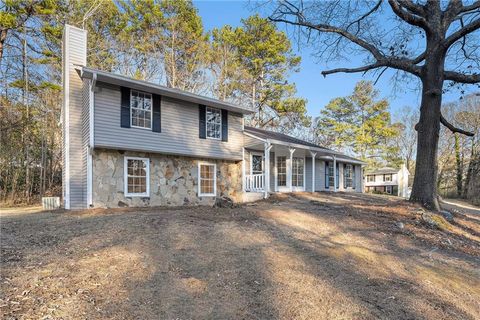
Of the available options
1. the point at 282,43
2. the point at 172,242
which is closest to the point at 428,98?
the point at 172,242

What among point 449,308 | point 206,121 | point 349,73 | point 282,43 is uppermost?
point 282,43

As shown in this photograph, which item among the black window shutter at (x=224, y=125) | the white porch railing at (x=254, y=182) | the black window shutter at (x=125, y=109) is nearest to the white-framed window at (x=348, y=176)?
the white porch railing at (x=254, y=182)

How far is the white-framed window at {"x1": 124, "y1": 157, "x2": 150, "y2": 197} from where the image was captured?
10898 millimetres

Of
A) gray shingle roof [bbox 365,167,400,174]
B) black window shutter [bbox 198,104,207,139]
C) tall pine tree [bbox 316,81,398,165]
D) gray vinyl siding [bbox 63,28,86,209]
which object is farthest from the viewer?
gray shingle roof [bbox 365,167,400,174]

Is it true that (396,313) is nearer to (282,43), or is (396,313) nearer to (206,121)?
(206,121)

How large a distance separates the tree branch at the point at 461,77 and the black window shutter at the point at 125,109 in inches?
389

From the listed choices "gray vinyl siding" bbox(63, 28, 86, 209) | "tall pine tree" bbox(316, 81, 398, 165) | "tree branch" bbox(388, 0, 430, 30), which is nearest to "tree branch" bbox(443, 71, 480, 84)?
"tree branch" bbox(388, 0, 430, 30)

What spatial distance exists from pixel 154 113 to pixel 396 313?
9732 mm

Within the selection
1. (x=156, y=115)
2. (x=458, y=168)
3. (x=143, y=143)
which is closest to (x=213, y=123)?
(x=156, y=115)

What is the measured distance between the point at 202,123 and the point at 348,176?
1378 centimetres

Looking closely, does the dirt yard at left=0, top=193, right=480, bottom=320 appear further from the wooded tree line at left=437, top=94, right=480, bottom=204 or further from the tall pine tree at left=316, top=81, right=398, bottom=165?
the tall pine tree at left=316, top=81, right=398, bottom=165

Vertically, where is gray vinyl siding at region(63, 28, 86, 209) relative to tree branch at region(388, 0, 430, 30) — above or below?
below

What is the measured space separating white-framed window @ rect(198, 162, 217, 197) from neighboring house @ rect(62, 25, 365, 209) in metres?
0.04

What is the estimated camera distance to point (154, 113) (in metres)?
11.4
